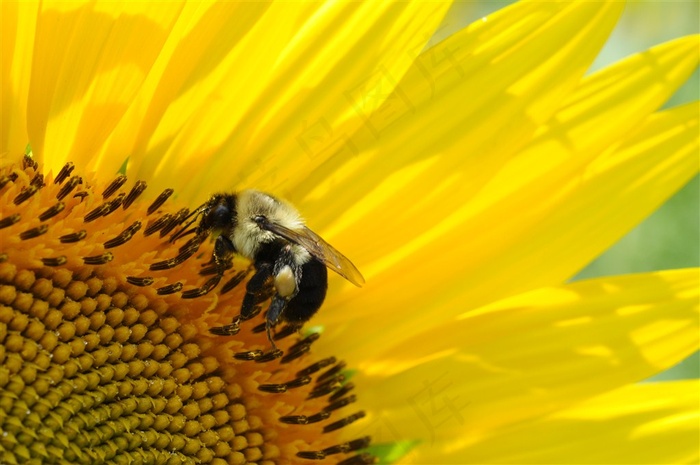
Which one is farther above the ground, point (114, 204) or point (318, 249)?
point (114, 204)

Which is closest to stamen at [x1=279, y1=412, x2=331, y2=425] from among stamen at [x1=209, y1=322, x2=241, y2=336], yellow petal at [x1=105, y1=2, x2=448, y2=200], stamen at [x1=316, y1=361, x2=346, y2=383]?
stamen at [x1=316, y1=361, x2=346, y2=383]

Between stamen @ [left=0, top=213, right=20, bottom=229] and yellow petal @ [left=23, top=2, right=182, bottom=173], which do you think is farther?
yellow petal @ [left=23, top=2, right=182, bottom=173]

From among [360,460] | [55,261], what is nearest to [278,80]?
[55,261]

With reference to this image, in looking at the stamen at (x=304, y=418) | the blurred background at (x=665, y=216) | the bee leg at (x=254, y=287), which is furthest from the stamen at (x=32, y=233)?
the blurred background at (x=665, y=216)

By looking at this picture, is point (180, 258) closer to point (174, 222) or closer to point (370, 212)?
point (174, 222)

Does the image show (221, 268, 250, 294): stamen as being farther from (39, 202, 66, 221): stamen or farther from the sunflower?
(39, 202, 66, 221): stamen
